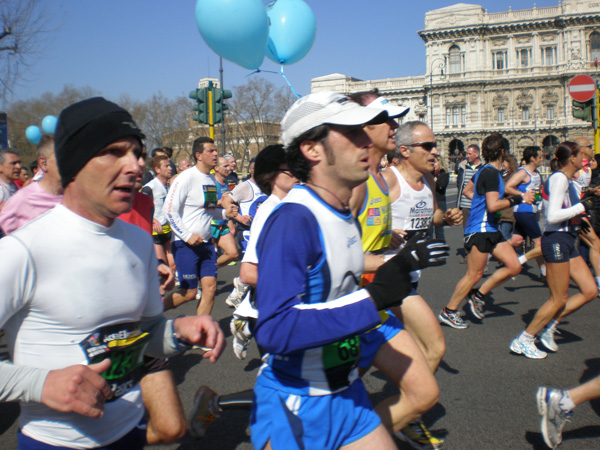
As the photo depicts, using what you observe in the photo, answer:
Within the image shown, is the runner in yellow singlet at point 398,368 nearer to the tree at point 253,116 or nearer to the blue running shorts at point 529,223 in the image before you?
the blue running shorts at point 529,223

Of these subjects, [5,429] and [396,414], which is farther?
[5,429]

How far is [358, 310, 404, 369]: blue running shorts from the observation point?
2.80 meters

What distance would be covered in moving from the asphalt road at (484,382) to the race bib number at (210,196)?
1517mm

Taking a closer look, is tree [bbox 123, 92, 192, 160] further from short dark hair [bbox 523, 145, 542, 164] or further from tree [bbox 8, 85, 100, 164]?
short dark hair [bbox 523, 145, 542, 164]

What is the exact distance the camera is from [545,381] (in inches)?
178

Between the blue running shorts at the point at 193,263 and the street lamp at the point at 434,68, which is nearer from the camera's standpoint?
the blue running shorts at the point at 193,263

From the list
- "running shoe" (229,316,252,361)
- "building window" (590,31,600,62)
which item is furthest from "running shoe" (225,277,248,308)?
"building window" (590,31,600,62)

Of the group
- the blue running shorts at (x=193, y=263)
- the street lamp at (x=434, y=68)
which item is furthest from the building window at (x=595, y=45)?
the blue running shorts at (x=193, y=263)

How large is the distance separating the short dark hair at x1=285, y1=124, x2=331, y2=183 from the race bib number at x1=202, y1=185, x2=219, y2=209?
14.2 feet

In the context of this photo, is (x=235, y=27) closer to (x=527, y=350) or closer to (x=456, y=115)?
(x=527, y=350)

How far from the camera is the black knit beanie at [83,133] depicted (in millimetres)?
1742

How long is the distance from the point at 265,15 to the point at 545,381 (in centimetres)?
539

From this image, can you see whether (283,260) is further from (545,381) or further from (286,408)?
(545,381)

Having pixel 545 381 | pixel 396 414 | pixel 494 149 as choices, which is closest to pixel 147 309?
pixel 396 414
